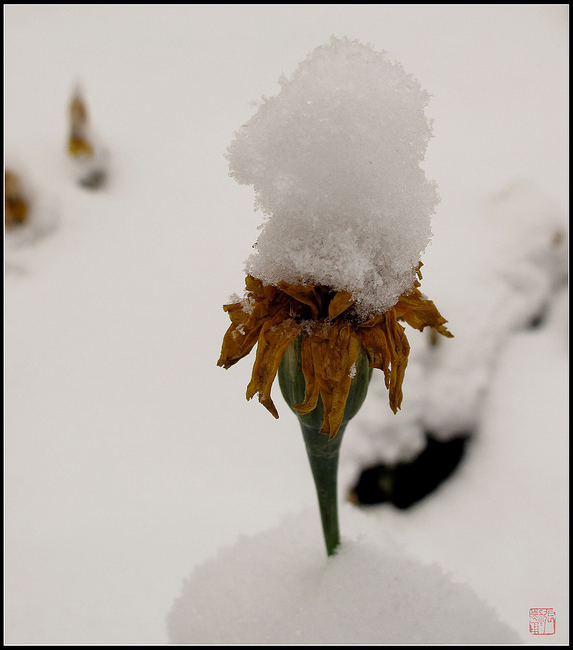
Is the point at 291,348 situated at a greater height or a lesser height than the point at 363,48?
lesser

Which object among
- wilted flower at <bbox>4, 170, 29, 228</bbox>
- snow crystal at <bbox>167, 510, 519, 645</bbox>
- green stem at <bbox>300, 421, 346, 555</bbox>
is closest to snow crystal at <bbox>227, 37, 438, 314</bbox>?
green stem at <bbox>300, 421, 346, 555</bbox>

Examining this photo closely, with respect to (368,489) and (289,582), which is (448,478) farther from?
(289,582)

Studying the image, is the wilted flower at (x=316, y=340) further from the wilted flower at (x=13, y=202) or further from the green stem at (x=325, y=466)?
the wilted flower at (x=13, y=202)

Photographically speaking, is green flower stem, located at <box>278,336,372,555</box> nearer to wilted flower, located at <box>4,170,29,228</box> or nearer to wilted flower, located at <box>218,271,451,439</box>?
wilted flower, located at <box>218,271,451,439</box>

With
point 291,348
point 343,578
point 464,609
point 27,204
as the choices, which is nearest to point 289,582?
point 343,578

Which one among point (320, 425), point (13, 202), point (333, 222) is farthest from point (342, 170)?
point (13, 202)

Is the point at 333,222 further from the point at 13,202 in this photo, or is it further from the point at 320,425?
the point at 13,202
